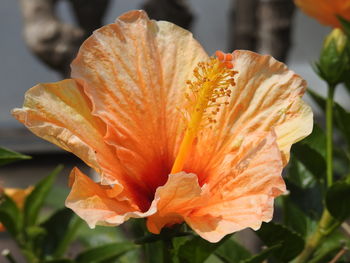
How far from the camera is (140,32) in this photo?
0.79 meters

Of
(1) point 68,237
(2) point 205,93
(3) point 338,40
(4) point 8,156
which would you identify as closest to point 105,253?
(1) point 68,237

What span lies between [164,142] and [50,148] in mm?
6502

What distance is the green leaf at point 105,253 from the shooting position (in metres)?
0.99

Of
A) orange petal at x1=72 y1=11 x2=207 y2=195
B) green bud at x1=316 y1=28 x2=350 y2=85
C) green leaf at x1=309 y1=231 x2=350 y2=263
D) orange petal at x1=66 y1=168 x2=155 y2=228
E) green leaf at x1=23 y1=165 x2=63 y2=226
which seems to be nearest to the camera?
orange petal at x1=66 y1=168 x2=155 y2=228

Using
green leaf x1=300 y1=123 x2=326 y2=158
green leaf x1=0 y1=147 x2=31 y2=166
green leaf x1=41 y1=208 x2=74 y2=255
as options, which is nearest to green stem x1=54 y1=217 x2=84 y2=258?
green leaf x1=41 y1=208 x2=74 y2=255

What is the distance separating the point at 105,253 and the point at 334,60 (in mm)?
455

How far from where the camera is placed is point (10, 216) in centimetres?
106

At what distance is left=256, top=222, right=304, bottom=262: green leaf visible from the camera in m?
0.82

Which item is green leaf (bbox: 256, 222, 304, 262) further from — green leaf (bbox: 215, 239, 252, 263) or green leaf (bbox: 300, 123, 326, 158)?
green leaf (bbox: 300, 123, 326, 158)

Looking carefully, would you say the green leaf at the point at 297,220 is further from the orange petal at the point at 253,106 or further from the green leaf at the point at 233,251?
the orange petal at the point at 253,106

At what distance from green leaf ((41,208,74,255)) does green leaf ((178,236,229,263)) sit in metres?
0.45

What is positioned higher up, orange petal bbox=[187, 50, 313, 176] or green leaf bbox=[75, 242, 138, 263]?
orange petal bbox=[187, 50, 313, 176]

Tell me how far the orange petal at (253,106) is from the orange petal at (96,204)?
5.5 inches

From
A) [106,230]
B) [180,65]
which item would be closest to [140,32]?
[180,65]
